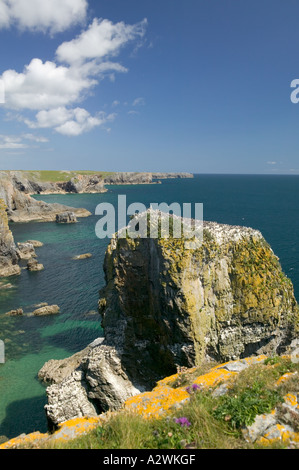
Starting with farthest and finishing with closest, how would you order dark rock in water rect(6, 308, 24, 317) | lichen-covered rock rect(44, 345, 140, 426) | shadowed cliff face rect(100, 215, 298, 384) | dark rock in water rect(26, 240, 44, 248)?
dark rock in water rect(26, 240, 44, 248), dark rock in water rect(6, 308, 24, 317), lichen-covered rock rect(44, 345, 140, 426), shadowed cliff face rect(100, 215, 298, 384)

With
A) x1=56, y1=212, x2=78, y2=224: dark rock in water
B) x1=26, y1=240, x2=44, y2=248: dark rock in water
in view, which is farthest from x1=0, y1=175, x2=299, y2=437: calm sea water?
x1=56, y1=212, x2=78, y2=224: dark rock in water

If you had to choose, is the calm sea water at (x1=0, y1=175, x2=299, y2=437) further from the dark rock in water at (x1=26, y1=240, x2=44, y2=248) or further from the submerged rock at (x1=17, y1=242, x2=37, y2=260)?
the submerged rock at (x1=17, y1=242, x2=37, y2=260)

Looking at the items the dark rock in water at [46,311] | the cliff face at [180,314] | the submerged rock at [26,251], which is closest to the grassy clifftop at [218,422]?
the cliff face at [180,314]

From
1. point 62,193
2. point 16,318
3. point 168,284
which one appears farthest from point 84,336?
point 62,193

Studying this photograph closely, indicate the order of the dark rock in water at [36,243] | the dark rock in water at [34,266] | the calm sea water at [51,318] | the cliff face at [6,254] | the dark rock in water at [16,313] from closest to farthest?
the calm sea water at [51,318] < the dark rock in water at [16,313] < the cliff face at [6,254] < the dark rock in water at [34,266] < the dark rock in water at [36,243]

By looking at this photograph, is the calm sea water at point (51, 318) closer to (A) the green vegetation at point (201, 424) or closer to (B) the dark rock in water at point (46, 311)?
(B) the dark rock in water at point (46, 311)
